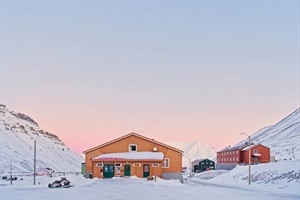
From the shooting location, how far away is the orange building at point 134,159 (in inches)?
2633

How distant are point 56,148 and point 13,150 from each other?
41.6m

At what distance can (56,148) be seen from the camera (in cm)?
17712

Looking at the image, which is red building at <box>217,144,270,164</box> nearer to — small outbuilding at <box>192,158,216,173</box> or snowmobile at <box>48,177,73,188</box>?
small outbuilding at <box>192,158,216,173</box>

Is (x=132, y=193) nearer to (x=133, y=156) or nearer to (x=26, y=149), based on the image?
(x=133, y=156)

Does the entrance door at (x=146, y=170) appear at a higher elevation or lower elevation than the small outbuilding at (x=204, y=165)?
higher

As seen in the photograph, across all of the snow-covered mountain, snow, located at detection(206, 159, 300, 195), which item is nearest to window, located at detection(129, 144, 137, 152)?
snow, located at detection(206, 159, 300, 195)

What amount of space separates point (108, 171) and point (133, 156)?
179 inches

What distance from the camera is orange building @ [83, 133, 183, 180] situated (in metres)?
66.9

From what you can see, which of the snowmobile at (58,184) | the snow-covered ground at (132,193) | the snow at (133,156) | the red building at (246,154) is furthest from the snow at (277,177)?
the red building at (246,154)

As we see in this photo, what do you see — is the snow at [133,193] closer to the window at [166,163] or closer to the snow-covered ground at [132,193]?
the snow-covered ground at [132,193]

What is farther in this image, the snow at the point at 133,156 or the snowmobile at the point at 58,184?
the snow at the point at 133,156

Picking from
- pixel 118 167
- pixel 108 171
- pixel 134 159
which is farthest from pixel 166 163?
pixel 108 171

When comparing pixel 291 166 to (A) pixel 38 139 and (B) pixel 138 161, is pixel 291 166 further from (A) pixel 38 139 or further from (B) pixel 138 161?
(A) pixel 38 139

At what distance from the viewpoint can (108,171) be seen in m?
68.0
